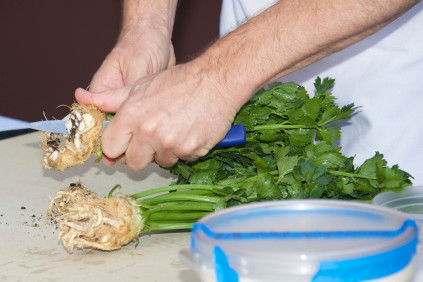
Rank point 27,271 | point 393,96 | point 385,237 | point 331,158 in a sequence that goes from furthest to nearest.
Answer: point 393,96 < point 331,158 < point 27,271 < point 385,237

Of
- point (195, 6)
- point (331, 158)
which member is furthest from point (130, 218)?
point (195, 6)

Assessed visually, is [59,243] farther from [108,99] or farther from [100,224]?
[108,99]

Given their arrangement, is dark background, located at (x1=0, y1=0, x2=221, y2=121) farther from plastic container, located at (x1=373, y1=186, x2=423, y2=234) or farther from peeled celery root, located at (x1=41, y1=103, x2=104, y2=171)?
plastic container, located at (x1=373, y1=186, x2=423, y2=234)

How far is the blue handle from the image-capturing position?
123cm

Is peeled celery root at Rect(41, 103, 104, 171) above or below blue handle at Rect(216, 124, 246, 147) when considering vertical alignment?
above

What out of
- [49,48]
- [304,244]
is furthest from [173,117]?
[49,48]

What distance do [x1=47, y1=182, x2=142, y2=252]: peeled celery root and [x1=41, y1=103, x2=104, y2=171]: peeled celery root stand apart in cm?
15

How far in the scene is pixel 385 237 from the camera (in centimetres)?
69

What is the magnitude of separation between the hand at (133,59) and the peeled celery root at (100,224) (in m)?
0.36

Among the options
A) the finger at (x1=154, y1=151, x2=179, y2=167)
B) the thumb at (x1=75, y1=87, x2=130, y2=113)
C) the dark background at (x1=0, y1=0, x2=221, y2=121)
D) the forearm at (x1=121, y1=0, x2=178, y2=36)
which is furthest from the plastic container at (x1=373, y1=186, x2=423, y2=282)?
the dark background at (x1=0, y1=0, x2=221, y2=121)

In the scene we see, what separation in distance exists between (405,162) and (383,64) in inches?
8.1

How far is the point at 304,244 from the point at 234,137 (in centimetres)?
57

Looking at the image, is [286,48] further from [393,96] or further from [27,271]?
[27,271]

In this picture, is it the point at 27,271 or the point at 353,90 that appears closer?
the point at 27,271
